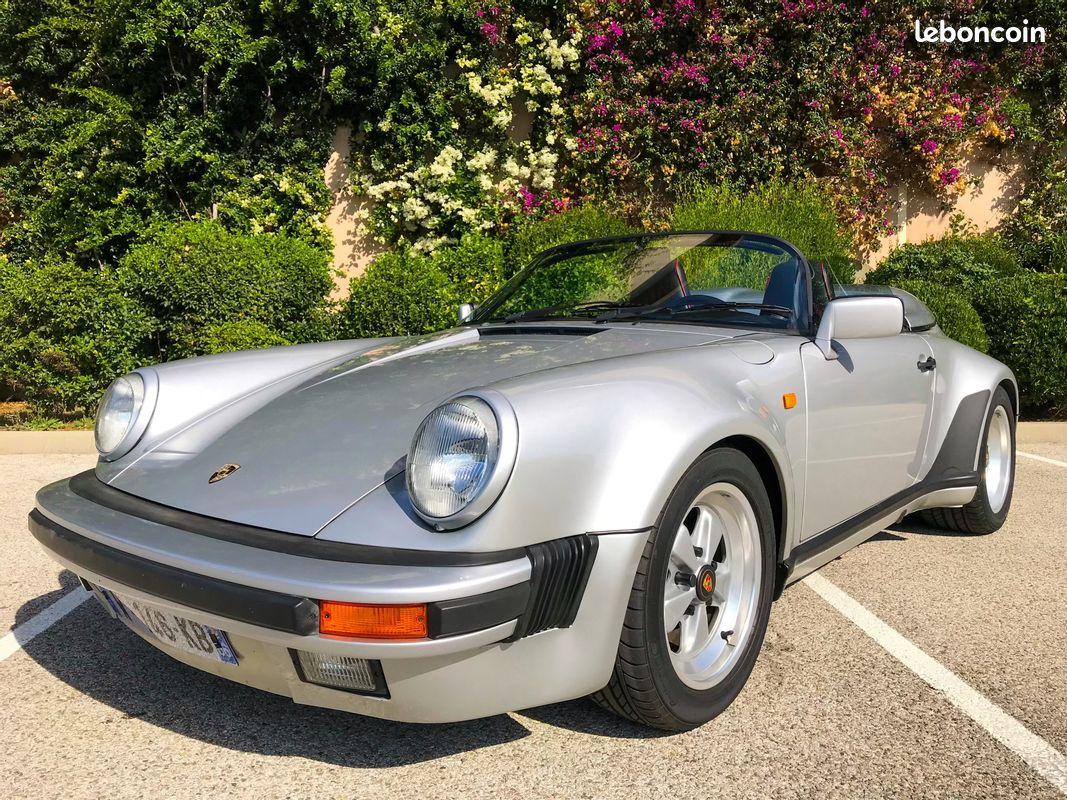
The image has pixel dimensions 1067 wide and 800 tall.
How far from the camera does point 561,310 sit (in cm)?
322

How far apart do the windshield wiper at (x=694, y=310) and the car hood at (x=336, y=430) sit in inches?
5.3

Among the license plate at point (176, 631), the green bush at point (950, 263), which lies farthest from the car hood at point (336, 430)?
the green bush at point (950, 263)

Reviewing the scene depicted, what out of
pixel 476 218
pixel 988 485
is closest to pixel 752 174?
pixel 476 218

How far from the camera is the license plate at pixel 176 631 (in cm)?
192

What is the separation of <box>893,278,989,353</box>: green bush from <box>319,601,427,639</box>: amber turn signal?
609cm

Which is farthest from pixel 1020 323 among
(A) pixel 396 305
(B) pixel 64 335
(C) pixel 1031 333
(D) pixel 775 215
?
(B) pixel 64 335

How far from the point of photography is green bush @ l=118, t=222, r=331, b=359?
7.10 m

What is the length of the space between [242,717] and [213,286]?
18.1 feet

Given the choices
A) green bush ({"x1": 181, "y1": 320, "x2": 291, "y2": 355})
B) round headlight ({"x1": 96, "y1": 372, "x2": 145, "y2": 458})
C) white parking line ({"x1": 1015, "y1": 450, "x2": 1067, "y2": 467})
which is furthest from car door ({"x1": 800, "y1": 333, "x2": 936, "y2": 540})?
green bush ({"x1": 181, "y1": 320, "x2": 291, "y2": 355})

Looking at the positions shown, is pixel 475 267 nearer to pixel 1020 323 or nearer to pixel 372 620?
pixel 1020 323

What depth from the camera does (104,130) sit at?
9.33m

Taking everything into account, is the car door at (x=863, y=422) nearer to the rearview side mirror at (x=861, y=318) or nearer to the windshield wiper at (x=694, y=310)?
the rearview side mirror at (x=861, y=318)

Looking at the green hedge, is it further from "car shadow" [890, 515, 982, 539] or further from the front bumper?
the front bumper

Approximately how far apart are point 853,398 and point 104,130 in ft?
29.6
